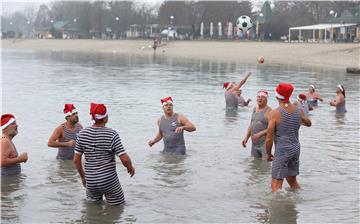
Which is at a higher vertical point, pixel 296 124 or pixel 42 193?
pixel 296 124

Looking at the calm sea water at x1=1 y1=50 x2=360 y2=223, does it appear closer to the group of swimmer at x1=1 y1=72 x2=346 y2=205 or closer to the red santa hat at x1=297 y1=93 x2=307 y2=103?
the group of swimmer at x1=1 y1=72 x2=346 y2=205

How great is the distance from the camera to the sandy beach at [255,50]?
56078 mm

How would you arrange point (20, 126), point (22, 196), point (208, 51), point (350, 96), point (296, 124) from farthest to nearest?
point (208, 51), point (350, 96), point (20, 126), point (22, 196), point (296, 124)

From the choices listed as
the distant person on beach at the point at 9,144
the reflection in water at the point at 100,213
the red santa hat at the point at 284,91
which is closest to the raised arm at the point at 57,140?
the distant person on beach at the point at 9,144

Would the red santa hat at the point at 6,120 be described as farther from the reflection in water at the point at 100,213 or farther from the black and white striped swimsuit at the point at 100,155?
the black and white striped swimsuit at the point at 100,155

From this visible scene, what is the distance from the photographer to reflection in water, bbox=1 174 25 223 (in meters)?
9.13

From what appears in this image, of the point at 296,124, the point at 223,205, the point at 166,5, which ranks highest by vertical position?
the point at 166,5

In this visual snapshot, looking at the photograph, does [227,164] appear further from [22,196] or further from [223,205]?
[22,196]

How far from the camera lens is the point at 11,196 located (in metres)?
10.2

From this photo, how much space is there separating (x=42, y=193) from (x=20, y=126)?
763 centimetres

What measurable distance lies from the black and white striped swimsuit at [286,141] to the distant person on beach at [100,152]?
89.3 inches

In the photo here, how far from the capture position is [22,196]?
10242 millimetres

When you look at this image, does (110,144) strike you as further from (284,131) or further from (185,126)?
(185,126)

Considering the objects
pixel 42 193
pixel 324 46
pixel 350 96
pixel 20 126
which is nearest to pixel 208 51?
pixel 324 46
